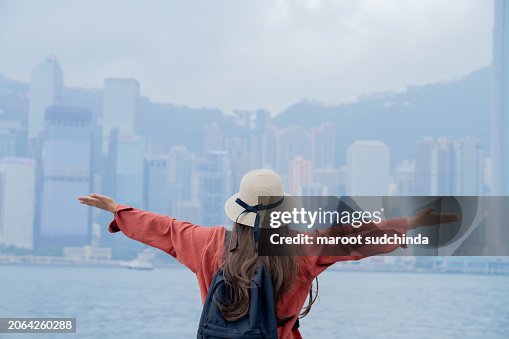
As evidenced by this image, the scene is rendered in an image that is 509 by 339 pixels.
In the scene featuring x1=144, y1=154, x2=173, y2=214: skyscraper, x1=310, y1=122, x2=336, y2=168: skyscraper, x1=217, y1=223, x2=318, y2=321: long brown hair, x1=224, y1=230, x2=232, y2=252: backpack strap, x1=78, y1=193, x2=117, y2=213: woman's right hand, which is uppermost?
x1=310, y1=122, x2=336, y2=168: skyscraper

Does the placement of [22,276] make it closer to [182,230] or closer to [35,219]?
[35,219]

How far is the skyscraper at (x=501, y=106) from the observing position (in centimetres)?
4531

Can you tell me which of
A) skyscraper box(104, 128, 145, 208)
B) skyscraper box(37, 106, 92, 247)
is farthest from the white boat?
skyscraper box(104, 128, 145, 208)

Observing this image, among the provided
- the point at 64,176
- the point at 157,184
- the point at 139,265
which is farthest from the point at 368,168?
→ the point at 64,176

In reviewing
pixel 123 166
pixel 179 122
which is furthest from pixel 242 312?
pixel 179 122

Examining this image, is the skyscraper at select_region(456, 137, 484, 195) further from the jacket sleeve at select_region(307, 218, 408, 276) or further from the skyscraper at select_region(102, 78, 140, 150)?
the jacket sleeve at select_region(307, 218, 408, 276)

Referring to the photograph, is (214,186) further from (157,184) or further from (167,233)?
(167,233)

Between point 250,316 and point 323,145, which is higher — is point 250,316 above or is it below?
below

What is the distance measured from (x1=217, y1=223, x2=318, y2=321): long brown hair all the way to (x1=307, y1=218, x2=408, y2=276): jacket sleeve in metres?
0.03

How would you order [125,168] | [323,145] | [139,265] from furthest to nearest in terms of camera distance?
[323,145] < [125,168] < [139,265]

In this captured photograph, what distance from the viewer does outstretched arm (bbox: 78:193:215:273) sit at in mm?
1570

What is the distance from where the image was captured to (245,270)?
4.87ft

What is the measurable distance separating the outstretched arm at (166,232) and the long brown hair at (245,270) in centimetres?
7

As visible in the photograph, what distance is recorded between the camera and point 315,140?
51594mm
